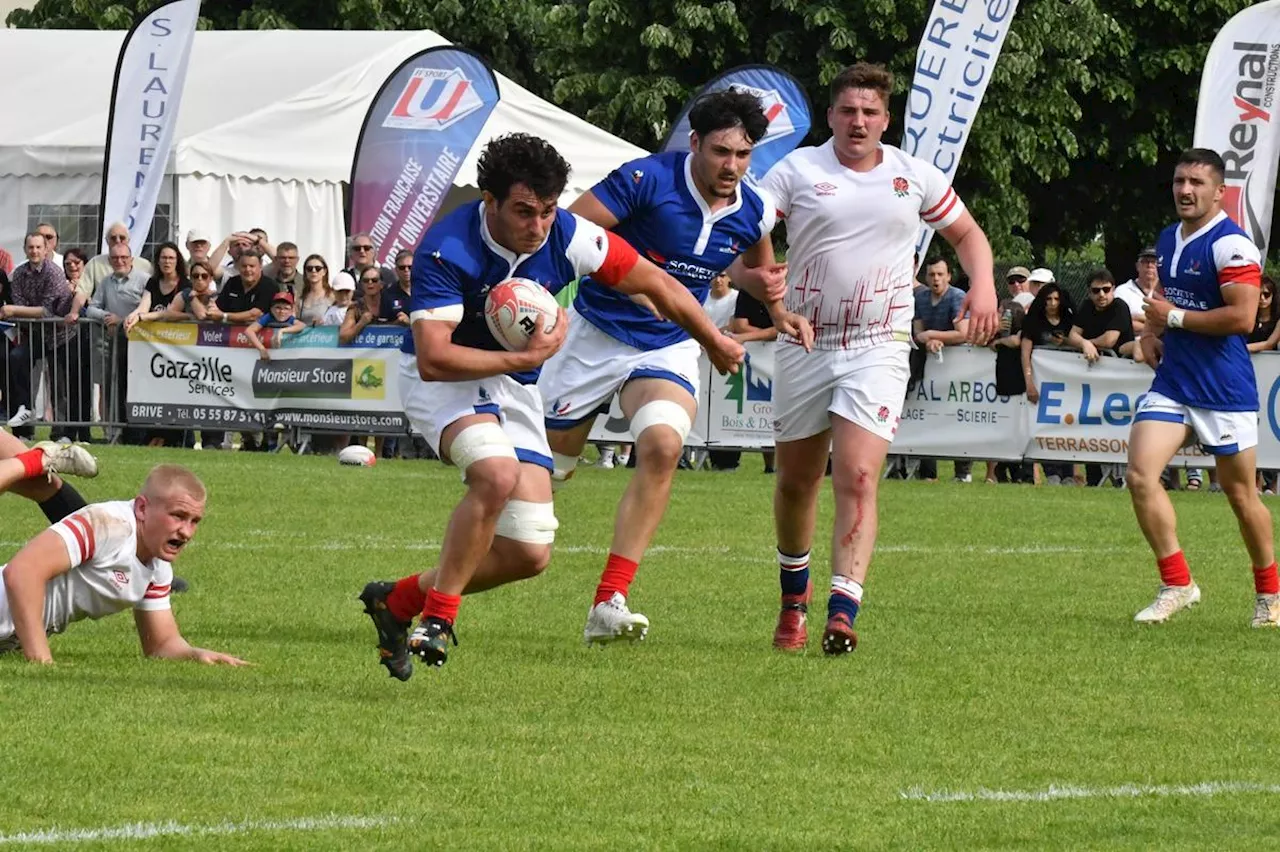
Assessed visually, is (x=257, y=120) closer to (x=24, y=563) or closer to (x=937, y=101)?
(x=937, y=101)

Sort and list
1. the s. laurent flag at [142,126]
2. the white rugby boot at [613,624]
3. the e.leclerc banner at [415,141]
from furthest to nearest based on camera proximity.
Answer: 1. the e.leclerc banner at [415,141]
2. the s. laurent flag at [142,126]
3. the white rugby boot at [613,624]

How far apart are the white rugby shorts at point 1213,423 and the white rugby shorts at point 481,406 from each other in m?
3.71

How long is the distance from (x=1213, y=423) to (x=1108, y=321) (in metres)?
9.20

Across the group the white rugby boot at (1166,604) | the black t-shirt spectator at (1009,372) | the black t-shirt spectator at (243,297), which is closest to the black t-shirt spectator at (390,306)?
the black t-shirt spectator at (243,297)

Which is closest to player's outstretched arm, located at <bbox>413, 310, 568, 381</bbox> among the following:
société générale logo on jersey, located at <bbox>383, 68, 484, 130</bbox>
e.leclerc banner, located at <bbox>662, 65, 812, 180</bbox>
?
e.leclerc banner, located at <bbox>662, 65, 812, 180</bbox>

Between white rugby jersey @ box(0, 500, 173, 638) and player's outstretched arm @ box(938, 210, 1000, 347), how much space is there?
3.21 meters

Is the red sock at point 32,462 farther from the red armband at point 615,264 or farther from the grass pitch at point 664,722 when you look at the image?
→ the red armband at point 615,264

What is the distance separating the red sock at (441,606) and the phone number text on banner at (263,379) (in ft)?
44.5

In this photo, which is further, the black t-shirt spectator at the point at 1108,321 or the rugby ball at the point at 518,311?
the black t-shirt spectator at the point at 1108,321

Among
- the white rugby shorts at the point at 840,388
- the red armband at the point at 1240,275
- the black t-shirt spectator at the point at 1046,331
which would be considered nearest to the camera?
the white rugby shorts at the point at 840,388

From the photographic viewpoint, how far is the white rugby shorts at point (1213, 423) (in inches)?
416

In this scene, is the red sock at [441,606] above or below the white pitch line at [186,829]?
above

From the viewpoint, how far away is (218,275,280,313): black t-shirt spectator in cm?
2155

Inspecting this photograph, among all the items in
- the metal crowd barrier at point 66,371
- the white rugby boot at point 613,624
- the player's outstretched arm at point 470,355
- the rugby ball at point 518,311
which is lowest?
the metal crowd barrier at point 66,371
